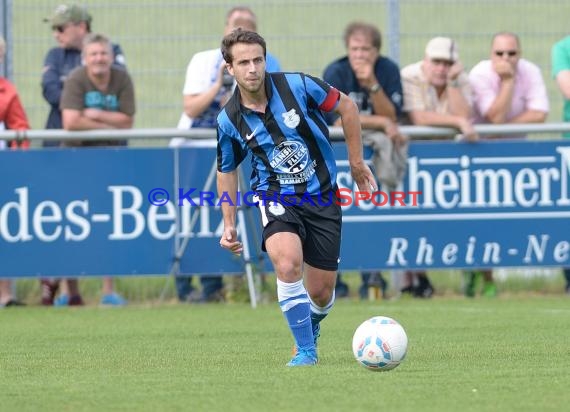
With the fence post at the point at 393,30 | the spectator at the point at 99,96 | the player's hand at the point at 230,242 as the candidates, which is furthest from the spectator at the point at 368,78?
the player's hand at the point at 230,242

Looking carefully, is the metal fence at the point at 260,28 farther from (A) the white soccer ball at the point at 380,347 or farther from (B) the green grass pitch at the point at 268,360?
(A) the white soccer ball at the point at 380,347

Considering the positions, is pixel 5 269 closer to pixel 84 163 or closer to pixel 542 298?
pixel 84 163

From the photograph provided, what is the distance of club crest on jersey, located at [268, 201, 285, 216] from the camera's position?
26.9ft

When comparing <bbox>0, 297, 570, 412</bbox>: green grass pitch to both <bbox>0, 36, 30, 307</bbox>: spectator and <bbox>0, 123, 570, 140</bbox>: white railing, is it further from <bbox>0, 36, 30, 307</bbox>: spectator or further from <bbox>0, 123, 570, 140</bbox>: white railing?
<bbox>0, 123, 570, 140</bbox>: white railing

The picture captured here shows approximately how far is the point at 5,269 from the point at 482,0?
551cm

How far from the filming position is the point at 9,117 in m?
13.3

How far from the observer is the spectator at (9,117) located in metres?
13.2

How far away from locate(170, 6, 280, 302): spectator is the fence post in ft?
5.09

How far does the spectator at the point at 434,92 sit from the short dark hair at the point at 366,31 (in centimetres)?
70

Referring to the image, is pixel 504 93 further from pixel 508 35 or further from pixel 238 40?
pixel 238 40

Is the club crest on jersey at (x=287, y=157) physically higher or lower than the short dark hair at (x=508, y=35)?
lower

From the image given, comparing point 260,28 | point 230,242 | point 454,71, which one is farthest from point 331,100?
point 260,28

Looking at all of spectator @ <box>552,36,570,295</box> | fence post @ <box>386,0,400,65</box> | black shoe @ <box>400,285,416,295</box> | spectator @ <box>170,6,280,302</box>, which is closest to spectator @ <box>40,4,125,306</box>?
spectator @ <box>170,6,280,302</box>

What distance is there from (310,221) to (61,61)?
5.91 meters
